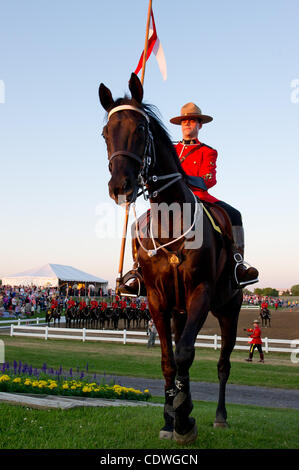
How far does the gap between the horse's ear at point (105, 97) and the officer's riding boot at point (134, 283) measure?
175 cm

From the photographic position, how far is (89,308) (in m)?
35.3

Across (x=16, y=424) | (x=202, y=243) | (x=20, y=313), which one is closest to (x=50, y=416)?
(x=16, y=424)

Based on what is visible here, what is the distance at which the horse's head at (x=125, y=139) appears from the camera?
3764mm

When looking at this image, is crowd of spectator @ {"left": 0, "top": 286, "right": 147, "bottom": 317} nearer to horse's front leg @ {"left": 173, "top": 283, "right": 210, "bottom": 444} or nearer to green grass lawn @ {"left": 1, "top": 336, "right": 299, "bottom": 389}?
green grass lawn @ {"left": 1, "top": 336, "right": 299, "bottom": 389}

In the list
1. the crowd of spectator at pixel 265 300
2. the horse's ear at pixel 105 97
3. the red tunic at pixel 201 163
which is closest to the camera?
the horse's ear at pixel 105 97

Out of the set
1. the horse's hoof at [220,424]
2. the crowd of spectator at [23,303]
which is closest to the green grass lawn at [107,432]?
the horse's hoof at [220,424]

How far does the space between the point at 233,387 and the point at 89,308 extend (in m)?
21.3

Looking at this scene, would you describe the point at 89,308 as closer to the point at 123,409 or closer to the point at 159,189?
the point at 123,409

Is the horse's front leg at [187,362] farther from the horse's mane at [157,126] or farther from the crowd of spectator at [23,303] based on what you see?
the crowd of spectator at [23,303]

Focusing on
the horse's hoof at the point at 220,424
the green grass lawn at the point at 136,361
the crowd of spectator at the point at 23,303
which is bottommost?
the green grass lawn at the point at 136,361

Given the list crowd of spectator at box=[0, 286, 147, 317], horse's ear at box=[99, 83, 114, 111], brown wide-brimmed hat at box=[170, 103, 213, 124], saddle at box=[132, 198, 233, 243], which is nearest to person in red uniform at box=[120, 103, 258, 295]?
brown wide-brimmed hat at box=[170, 103, 213, 124]

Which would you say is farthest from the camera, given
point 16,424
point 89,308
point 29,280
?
point 29,280

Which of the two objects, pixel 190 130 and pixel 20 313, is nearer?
pixel 190 130

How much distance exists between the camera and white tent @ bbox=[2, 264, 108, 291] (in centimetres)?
5872
